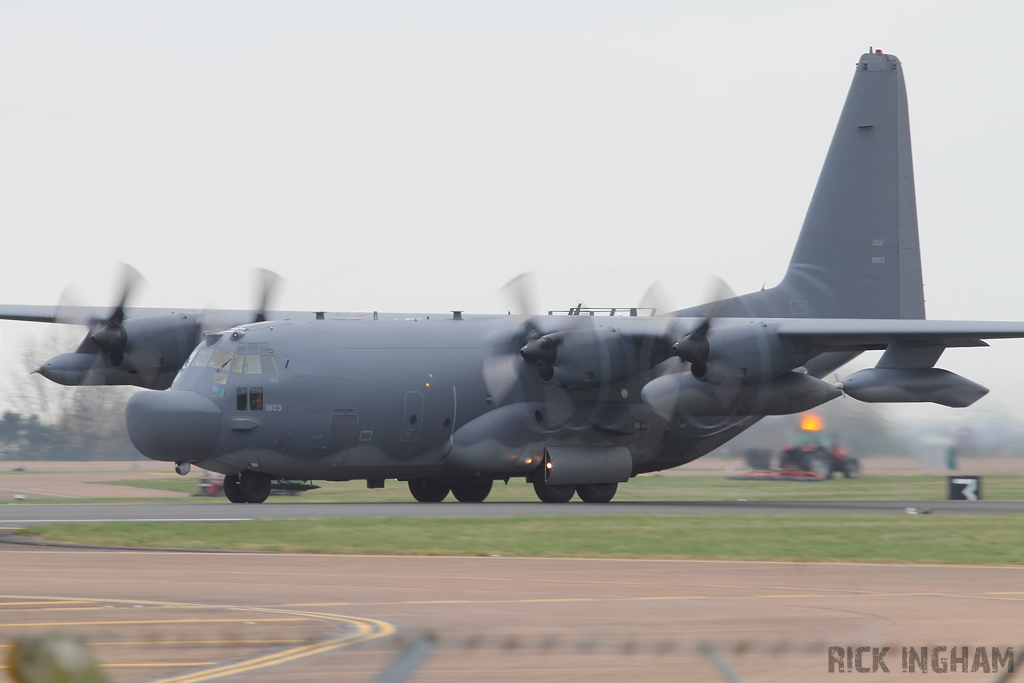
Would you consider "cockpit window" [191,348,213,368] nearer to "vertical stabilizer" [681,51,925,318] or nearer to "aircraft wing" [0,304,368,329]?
"aircraft wing" [0,304,368,329]

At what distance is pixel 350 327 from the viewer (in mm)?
29281

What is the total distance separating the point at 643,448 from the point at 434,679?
24.4 metres

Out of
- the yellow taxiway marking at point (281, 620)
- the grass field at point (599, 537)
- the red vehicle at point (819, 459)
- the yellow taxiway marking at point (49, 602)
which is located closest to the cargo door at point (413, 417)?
the grass field at point (599, 537)

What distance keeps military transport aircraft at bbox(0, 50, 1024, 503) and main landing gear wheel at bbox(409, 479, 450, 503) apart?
0.04 meters

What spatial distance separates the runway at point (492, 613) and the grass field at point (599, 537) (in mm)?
1216

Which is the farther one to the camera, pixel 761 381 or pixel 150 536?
pixel 761 381

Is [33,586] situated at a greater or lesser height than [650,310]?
lesser

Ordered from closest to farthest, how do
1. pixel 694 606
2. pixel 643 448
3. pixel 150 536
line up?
pixel 694 606, pixel 150 536, pixel 643 448

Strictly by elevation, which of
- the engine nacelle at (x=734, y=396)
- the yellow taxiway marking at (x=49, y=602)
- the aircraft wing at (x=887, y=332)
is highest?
the aircraft wing at (x=887, y=332)

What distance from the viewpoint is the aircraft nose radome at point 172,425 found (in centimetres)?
2614

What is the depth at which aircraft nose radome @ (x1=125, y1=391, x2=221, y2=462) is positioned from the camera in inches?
1029

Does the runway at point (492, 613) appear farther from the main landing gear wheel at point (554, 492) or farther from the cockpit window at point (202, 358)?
the main landing gear wheel at point (554, 492)

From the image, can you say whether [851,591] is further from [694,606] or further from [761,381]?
[761,381]

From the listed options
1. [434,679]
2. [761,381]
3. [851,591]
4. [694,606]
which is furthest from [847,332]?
[434,679]
